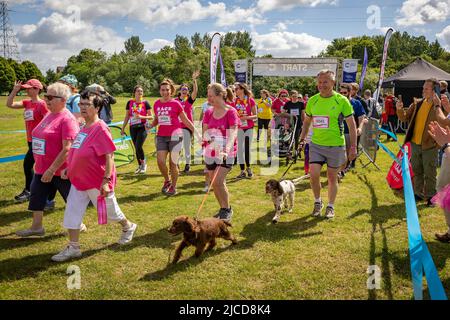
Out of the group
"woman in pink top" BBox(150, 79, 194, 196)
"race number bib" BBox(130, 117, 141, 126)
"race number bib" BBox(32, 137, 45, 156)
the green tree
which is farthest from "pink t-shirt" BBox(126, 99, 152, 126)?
the green tree

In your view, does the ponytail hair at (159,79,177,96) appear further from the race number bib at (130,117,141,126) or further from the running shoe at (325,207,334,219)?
the running shoe at (325,207,334,219)

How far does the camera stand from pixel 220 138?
496 cm

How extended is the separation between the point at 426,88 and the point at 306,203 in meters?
2.87

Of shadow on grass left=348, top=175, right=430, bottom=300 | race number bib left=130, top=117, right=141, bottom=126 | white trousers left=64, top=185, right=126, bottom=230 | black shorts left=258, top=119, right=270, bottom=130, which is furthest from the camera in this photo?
black shorts left=258, top=119, right=270, bottom=130

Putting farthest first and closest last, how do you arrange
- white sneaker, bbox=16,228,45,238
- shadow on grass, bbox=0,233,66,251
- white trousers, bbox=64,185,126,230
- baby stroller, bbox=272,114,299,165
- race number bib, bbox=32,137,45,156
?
baby stroller, bbox=272,114,299,165 → white sneaker, bbox=16,228,45,238 → shadow on grass, bbox=0,233,66,251 → race number bib, bbox=32,137,45,156 → white trousers, bbox=64,185,126,230

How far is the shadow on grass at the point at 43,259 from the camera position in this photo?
3746 mm

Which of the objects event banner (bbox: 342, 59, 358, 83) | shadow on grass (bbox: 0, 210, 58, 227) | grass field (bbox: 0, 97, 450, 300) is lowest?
grass field (bbox: 0, 97, 450, 300)

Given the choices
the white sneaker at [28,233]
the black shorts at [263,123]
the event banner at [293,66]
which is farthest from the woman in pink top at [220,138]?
the event banner at [293,66]

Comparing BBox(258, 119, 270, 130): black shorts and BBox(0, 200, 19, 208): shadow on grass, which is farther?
BBox(258, 119, 270, 130): black shorts

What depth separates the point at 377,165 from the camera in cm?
957

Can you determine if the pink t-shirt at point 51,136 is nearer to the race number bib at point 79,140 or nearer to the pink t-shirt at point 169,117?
the race number bib at point 79,140

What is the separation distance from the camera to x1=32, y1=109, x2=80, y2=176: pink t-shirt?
4270 mm
